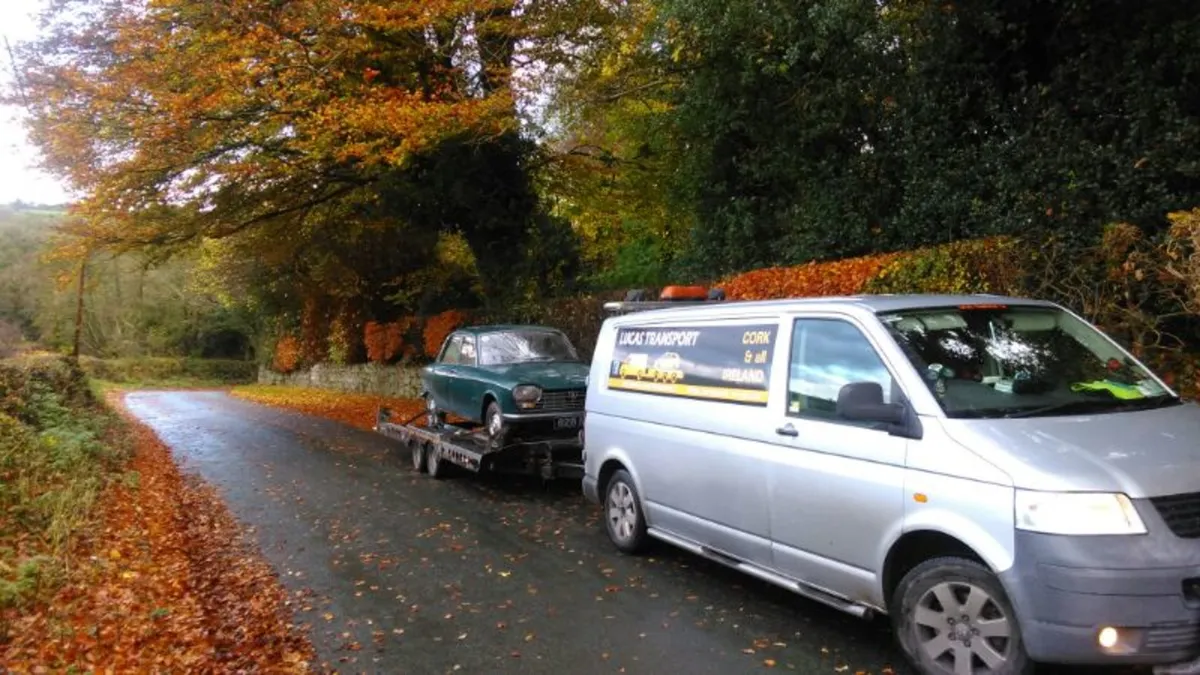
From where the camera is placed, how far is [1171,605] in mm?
3369

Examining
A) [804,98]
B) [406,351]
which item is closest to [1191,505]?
[804,98]

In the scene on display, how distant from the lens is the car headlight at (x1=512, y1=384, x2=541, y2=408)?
31.2 feet

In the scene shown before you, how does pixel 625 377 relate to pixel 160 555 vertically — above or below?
above

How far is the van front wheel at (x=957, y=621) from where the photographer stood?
3.68 meters

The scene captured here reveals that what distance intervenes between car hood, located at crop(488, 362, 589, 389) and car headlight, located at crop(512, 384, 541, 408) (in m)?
0.07

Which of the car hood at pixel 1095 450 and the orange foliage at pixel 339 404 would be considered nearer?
the car hood at pixel 1095 450

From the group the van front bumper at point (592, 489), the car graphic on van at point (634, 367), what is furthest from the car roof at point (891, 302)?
the van front bumper at point (592, 489)

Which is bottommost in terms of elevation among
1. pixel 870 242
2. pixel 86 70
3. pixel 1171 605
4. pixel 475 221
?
A: pixel 1171 605

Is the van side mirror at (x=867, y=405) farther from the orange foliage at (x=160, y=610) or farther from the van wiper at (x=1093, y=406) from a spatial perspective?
the orange foliage at (x=160, y=610)

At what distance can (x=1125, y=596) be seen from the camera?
3371 millimetres

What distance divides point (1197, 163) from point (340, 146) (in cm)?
1354

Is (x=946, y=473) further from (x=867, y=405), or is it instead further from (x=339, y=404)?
(x=339, y=404)

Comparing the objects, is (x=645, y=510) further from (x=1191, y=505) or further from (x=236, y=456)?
(x=236, y=456)

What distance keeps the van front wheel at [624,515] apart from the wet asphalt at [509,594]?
142mm
